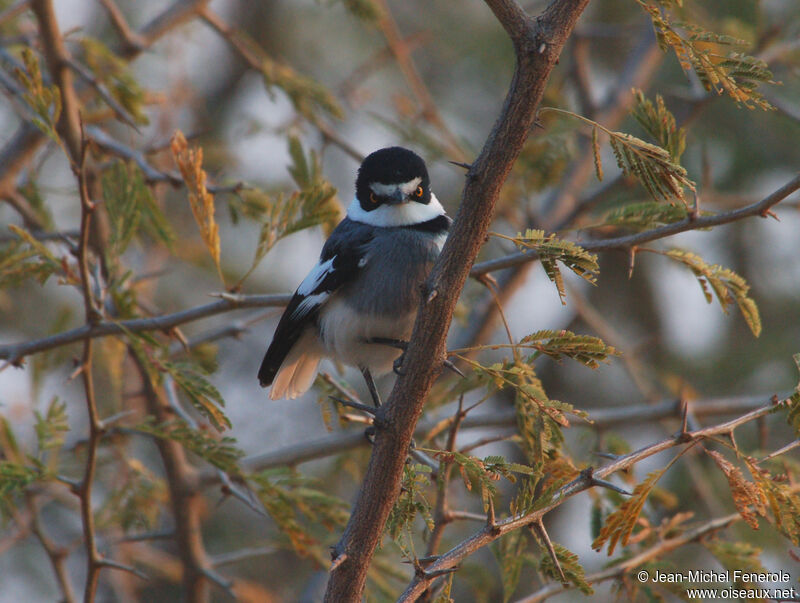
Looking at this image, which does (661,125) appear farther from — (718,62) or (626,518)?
(626,518)

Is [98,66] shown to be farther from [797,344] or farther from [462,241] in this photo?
[797,344]

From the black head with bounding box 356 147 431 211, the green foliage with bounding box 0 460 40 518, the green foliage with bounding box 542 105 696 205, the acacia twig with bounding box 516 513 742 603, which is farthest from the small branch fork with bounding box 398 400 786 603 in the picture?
the black head with bounding box 356 147 431 211

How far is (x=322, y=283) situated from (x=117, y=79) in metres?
1.70

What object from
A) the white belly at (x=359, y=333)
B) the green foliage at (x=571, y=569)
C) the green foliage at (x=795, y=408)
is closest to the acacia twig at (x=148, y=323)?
the white belly at (x=359, y=333)

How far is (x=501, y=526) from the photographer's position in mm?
2344

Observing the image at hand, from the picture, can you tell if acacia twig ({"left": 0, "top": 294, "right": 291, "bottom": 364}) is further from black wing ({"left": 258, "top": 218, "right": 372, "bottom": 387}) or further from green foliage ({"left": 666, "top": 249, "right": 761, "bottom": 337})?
green foliage ({"left": 666, "top": 249, "right": 761, "bottom": 337})

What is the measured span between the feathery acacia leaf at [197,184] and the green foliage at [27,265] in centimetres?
62

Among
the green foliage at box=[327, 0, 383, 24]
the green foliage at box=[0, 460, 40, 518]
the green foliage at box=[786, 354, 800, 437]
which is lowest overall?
the green foliage at box=[786, 354, 800, 437]

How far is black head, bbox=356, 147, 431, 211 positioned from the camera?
13.0 feet

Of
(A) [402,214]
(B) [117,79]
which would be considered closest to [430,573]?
(A) [402,214]

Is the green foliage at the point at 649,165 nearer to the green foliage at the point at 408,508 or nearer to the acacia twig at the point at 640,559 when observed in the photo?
the green foliage at the point at 408,508

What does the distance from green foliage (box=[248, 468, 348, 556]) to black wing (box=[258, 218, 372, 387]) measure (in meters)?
0.60

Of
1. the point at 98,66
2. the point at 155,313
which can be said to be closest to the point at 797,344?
the point at 155,313

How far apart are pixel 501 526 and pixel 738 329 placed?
24.2ft
